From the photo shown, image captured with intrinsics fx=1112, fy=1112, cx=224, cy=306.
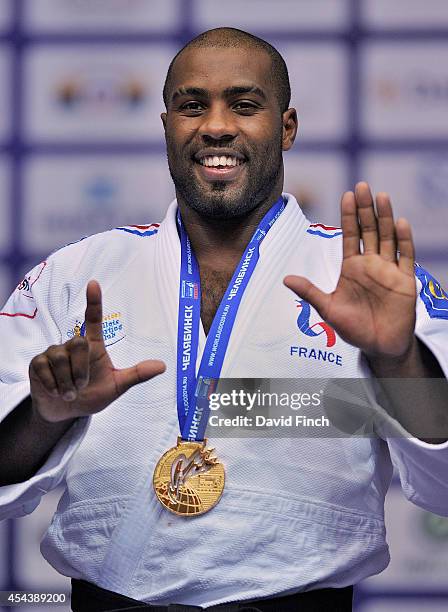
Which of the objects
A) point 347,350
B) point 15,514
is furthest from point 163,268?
point 15,514

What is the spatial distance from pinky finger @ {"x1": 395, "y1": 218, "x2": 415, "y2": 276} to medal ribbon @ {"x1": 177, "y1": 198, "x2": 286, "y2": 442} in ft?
1.19

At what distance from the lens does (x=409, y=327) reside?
1.58 m

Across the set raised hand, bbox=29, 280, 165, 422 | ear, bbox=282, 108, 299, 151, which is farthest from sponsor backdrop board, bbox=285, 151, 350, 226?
raised hand, bbox=29, 280, 165, 422

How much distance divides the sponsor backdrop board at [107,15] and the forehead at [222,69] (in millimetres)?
840

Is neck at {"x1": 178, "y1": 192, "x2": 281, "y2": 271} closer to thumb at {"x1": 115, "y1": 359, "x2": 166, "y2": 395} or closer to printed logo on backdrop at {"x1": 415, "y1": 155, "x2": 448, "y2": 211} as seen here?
thumb at {"x1": 115, "y1": 359, "x2": 166, "y2": 395}

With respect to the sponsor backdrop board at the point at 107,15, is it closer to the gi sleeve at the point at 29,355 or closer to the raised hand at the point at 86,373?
the gi sleeve at the point at 29,355

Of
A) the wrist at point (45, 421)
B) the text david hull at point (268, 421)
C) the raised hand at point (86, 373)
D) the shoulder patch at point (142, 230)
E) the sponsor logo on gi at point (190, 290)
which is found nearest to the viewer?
the raised hand at point (86, 373)

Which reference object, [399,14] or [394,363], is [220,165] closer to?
[394,363]

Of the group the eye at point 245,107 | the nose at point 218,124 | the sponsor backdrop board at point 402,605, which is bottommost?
the sponsor backdrop board at point 402,605

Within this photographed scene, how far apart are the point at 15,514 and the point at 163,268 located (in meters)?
0.49

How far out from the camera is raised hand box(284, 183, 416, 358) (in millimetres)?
1581

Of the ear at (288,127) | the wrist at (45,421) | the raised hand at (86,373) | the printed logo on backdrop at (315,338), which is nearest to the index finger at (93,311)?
the raised hand at (86,373)

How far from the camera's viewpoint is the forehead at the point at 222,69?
1963 millimetres

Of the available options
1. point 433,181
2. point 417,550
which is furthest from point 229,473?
point 433,181
